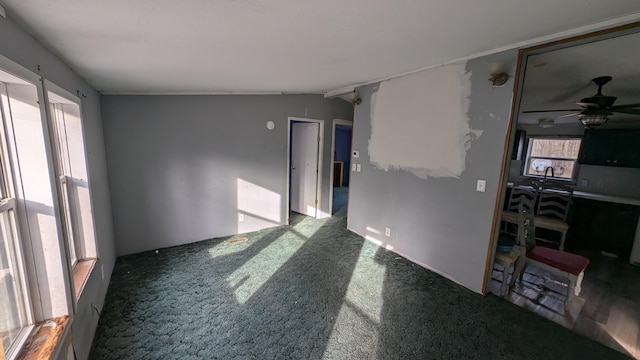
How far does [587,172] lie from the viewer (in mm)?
4168

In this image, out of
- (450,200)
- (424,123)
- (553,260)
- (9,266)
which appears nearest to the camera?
(9,266)

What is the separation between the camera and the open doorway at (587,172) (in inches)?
78.9

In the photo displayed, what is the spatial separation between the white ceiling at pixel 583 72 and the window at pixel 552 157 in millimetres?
1021

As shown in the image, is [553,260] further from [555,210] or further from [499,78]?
[499,78]

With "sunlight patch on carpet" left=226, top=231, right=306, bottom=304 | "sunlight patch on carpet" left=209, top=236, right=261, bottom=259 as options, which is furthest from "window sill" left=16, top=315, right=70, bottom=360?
"sunlight patch on carpet" left=209, top=236, right=261, bottom=259

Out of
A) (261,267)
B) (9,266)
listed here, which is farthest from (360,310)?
(9,266)

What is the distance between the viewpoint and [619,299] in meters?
2.37

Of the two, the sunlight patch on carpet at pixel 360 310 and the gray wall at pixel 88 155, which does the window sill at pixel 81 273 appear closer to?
the gray wall at pixel 88 155

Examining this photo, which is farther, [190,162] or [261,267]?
[190,162]

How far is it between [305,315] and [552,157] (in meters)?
5.57

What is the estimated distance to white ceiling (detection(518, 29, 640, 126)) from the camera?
6.15 feet

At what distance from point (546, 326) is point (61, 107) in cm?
415

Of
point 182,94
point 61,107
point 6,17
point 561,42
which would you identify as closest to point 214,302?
point 61,107

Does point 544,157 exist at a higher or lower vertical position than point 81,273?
higher
